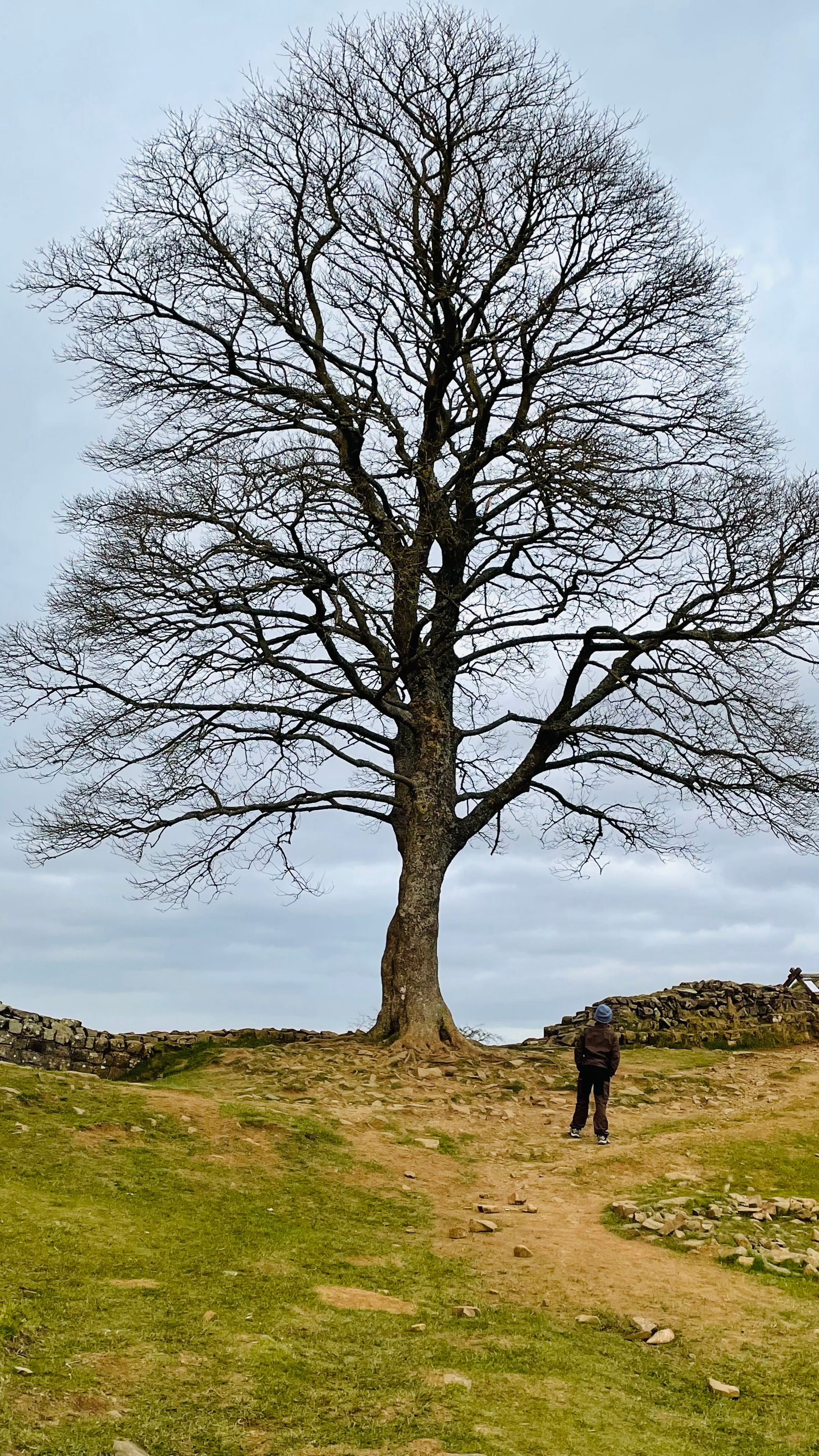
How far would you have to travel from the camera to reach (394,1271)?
9203 millimetres

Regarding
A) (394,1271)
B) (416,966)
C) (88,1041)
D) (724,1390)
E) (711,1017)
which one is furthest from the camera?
(711,1017)

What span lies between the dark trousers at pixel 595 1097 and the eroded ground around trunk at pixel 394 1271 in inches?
14.5

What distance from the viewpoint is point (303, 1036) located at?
66.2 feet

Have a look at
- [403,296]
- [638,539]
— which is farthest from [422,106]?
[638,539]

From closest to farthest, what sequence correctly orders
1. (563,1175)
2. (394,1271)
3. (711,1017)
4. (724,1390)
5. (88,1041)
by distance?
(724,1390)
(394,1271)
(563,1175)
(88,1041)
(711,1017)

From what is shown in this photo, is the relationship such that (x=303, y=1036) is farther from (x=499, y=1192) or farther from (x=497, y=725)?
(x=499, y=1192)

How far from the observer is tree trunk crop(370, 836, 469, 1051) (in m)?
17.8

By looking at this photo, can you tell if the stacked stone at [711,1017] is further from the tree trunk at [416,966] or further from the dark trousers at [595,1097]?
the dark trousers at [595,1097]

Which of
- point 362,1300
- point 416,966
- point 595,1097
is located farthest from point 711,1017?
point 362,1300

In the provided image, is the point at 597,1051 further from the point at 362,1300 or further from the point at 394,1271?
the point at 362,1300

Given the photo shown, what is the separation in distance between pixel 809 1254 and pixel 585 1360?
11.4 feet

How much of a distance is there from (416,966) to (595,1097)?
4.40 metres

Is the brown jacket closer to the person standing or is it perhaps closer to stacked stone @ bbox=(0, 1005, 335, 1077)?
the person standing

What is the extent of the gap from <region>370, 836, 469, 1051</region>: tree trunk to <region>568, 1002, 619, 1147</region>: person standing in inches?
146
